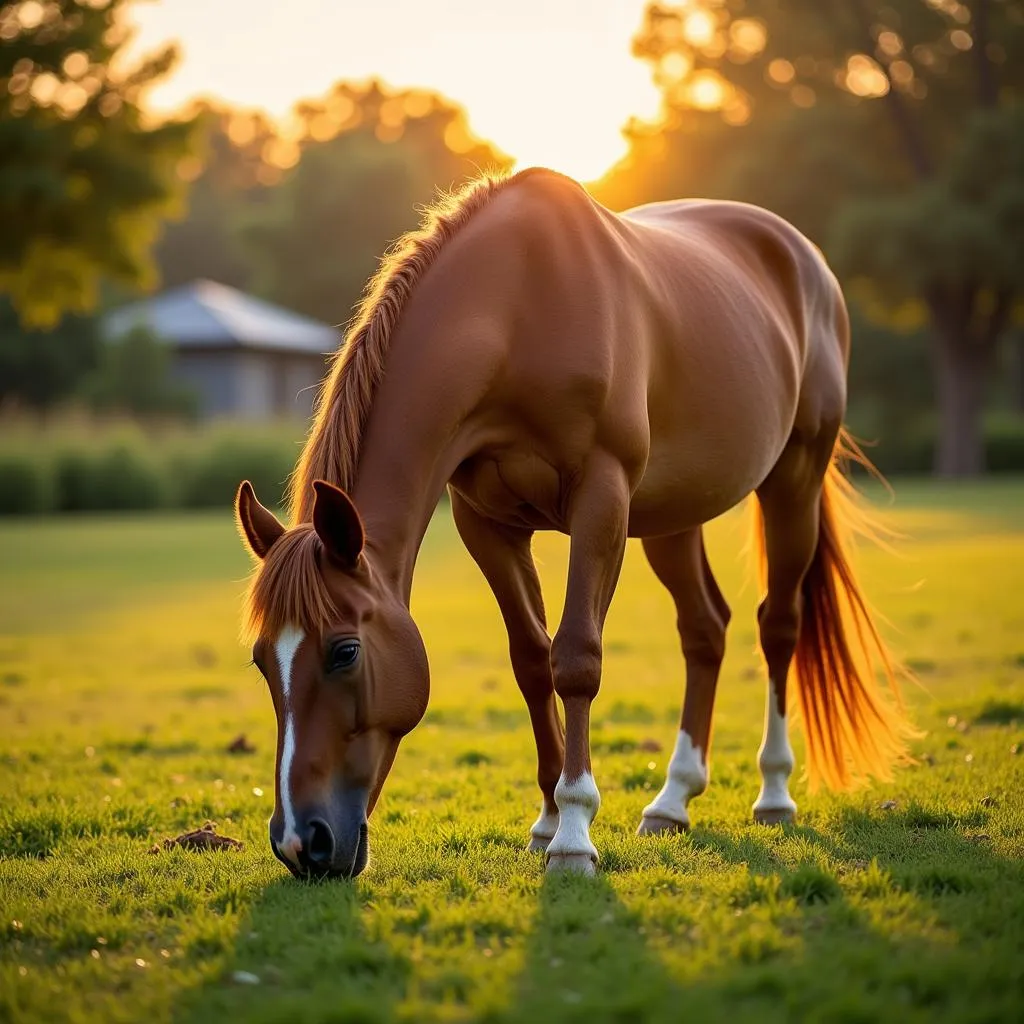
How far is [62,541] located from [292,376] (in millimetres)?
27842

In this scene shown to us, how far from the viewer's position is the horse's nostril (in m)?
3.36

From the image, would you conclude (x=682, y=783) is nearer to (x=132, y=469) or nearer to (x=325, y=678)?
(x=325, y=678)

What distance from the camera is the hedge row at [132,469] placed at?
2741 centimetres

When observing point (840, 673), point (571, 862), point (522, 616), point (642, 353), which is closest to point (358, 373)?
point (642, 353)

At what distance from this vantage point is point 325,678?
11.3 ft

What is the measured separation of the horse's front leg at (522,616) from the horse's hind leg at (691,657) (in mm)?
473

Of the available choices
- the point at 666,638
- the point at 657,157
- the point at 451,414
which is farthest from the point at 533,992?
the point at 657,157

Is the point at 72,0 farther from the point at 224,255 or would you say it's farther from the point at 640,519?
the point at 224,255

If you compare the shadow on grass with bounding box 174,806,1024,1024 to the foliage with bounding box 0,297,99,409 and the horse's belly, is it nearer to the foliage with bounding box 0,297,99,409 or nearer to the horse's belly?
the horse's belly

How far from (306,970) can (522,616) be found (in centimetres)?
179

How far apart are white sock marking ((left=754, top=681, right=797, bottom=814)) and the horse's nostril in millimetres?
2034

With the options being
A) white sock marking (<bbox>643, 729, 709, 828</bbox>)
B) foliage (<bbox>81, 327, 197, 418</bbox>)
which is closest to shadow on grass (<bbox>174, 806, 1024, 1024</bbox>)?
white sock marking (<bbox>643, 729, 709, 828</bbox>)

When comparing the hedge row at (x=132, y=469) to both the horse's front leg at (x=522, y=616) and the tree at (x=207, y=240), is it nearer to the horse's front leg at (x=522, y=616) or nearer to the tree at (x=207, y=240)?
the horse's front leg at (x=522, y=616)

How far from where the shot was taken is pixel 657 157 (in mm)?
39500
